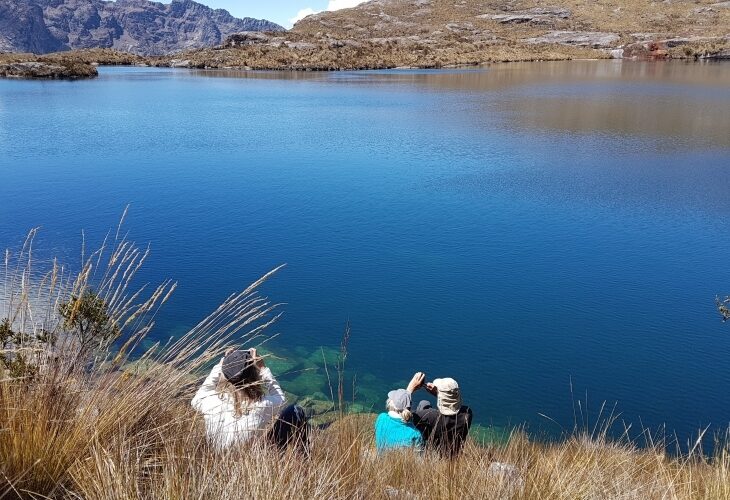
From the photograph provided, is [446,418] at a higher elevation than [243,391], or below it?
below

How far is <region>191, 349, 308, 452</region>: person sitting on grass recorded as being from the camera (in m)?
3.13

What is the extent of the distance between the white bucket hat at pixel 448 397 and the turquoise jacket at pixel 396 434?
0.30 metres

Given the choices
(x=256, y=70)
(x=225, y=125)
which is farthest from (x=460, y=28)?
(x=225, y=125)

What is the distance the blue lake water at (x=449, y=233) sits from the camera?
7.69m

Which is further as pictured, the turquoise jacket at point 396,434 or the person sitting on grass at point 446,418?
the person sitting on grass at point 446,418

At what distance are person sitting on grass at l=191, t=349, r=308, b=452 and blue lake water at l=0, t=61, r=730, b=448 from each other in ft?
12.0

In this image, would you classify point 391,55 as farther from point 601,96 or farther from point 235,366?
point 235,366

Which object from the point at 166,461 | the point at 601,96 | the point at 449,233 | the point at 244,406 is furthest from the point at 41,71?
the point at 166,461

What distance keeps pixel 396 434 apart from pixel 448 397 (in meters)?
0.49

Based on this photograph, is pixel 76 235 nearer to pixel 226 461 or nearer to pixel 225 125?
pixel 226 461

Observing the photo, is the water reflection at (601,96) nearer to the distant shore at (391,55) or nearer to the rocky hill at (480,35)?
the distant shore at (391,55)

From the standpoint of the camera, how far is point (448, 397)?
4211mm

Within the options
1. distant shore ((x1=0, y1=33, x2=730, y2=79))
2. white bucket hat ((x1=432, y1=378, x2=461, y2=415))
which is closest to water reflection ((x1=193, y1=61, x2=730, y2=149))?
distant shore ((x1=0, y1=33, x2=730, y2=79))

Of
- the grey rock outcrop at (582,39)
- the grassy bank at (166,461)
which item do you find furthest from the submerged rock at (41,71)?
the grey rock outcrop at (582,39)
